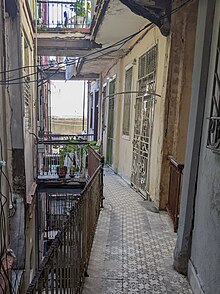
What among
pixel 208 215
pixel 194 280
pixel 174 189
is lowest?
pixel 194 280

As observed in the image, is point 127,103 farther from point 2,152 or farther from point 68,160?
point 2,152

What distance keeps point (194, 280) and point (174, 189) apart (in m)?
1.71

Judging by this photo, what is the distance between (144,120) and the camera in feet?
19.2

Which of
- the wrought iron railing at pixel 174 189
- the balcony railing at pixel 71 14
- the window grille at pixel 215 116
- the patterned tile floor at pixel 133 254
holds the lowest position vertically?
the patterned tile floor at pixel 133 254

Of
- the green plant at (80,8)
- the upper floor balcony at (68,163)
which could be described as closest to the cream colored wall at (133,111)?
the upper floor balcony at (68,163)

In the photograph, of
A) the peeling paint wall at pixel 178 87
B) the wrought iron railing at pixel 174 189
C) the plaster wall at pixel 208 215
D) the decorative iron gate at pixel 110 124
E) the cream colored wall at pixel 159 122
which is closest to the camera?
the plaster wall at pixel 208 215

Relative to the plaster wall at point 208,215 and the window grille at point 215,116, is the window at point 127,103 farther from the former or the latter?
the window grille at point 215,116

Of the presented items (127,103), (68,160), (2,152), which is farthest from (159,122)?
(68,160)

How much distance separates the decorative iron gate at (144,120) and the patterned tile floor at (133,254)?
866 mm

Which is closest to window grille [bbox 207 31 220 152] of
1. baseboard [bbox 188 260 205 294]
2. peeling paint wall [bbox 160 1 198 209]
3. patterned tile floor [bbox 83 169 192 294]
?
baseboard [bbox 188 260 205 294]

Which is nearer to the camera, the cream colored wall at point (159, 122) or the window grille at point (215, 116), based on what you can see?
the window grille at point (215, 116)

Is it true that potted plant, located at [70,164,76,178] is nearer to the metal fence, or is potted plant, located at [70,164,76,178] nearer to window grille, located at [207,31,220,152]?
the metal fence

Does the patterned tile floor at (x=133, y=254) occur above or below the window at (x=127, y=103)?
below

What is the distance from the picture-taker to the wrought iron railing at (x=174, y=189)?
3.84 m
